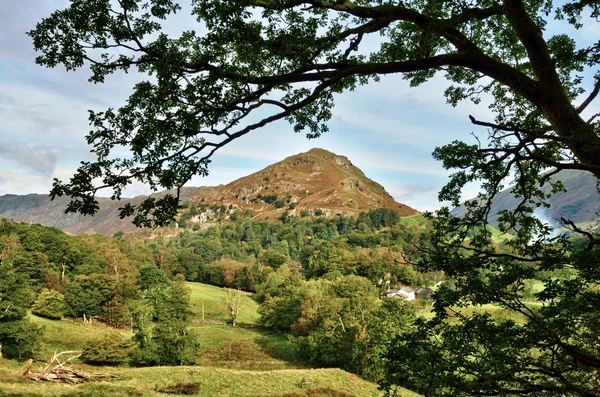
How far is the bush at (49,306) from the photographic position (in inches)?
2559

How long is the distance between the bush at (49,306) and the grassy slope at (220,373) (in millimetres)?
2215

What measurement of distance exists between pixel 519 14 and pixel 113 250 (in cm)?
10694

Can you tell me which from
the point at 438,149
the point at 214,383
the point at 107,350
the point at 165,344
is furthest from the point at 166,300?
the point at 438,149

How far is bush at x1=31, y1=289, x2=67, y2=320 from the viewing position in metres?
65.0

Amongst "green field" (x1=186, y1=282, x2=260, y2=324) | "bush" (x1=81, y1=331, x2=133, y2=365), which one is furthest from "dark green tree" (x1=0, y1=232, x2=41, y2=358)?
"green field" (x1=186, y1=282, x2=260, y2=324)

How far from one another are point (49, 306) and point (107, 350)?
28087mm

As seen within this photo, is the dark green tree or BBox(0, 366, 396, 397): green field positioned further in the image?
the dark green tree

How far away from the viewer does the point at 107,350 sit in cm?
4594

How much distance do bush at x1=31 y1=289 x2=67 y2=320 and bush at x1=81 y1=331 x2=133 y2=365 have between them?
24449 mm

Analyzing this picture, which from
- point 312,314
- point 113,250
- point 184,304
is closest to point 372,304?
point 312,314

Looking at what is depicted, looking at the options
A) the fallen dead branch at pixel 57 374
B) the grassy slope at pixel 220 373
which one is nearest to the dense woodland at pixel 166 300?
the grassy slope at pixel 220 373

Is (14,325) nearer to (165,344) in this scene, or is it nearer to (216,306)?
(165,344)

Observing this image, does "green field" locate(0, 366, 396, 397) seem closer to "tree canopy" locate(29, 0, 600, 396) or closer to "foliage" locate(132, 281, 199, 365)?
"foliage" locate(132, 281, 199, 365)

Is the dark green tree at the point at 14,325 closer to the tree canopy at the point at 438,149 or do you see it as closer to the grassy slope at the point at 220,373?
the grassy slope at the point at 220,373
